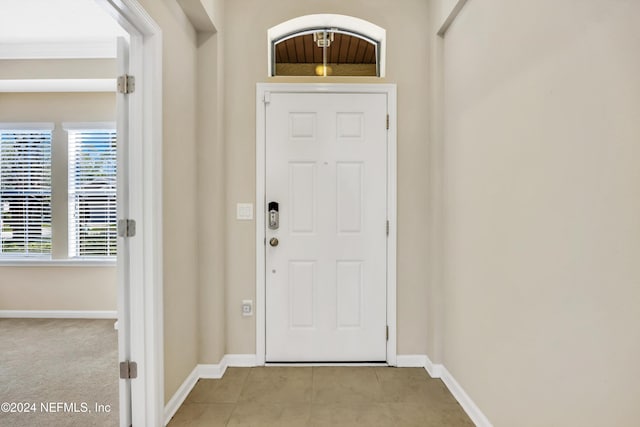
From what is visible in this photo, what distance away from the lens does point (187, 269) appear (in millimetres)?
2312

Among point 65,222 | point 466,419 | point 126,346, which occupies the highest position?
point 65,222

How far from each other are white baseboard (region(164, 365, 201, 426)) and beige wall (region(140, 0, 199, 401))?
4 cm

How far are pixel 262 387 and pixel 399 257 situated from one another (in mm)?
1305

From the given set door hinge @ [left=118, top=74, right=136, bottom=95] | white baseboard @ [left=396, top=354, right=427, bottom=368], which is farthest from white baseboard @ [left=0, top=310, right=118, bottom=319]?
white baseboard @ [left=396, top=354, right=427, bottom=368]

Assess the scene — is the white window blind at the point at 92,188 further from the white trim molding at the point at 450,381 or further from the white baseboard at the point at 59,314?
the white trim molding at the point at 450,381

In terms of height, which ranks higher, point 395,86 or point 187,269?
point 395,86

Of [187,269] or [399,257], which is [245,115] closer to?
[187,269]

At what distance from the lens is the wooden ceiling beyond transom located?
2828mm

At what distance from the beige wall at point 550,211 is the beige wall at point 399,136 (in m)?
0.49

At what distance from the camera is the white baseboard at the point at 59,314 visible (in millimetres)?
3936

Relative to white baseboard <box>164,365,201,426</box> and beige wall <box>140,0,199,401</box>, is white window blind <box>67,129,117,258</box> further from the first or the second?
white baseboard <box>164,365,201,426</box>

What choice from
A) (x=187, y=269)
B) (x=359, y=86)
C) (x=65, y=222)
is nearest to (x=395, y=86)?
(x=359, y=86)

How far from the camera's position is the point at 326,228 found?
8.86 feet

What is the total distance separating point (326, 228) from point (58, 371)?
88.1 inches
